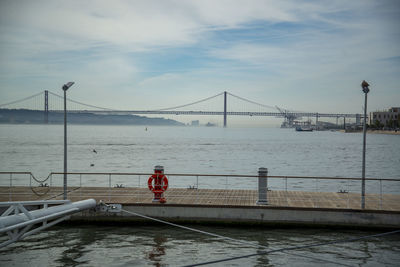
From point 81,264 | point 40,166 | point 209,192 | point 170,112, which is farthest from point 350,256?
point 170,112

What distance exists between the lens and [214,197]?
16.0 metres

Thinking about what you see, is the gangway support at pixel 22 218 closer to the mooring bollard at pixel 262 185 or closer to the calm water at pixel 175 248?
the calm water at pixel 175 248

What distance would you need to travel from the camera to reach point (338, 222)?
13789 millimetres

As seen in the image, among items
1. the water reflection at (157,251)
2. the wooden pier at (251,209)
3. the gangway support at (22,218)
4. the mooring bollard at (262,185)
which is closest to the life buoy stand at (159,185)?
the wooden pier at (251,209)

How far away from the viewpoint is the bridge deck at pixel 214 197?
48.4 feet

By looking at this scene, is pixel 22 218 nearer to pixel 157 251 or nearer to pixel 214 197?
pixel 157 251

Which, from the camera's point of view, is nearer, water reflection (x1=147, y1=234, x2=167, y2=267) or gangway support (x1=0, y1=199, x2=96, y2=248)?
gangway support (x1=0, y1=199, x2=96, y2=248)

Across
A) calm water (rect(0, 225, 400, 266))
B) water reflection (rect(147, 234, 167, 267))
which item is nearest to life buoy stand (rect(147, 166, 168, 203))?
calm water (rect(0, 225, 400, 266))

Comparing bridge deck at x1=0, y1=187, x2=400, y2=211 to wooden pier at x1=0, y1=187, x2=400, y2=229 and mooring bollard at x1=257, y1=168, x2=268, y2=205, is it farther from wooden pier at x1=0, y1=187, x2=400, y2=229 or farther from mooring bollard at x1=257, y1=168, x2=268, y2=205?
mooring bollard at x1=257, y1=168, x2=268, y2=205

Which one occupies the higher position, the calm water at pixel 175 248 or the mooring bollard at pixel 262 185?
the mooring bollard at pixel 262 185

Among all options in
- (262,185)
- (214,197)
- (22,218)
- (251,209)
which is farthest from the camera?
(214,197)

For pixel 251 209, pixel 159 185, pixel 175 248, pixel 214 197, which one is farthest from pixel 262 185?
pixel 175 248

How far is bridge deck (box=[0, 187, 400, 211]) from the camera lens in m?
14.8

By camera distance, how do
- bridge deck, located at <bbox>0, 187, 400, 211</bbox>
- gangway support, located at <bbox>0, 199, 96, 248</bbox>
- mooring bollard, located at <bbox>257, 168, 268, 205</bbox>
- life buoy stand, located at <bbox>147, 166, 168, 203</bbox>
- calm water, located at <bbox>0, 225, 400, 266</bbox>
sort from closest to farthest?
1. gangway support, located at <bbox>0, 199, 96, 248</bbox>
2. calm water, located at <bbox>0, 225, 400, 266</bbox>
3. mooring bollard, located at <bbox>257, 168, 268, 205</bbox>
4. life buoy stand, located at <bbox>147, 166, 168, 203</bbox>
5. bridge deck, located at <bbox>0, 187, 400, 211</bbox>
